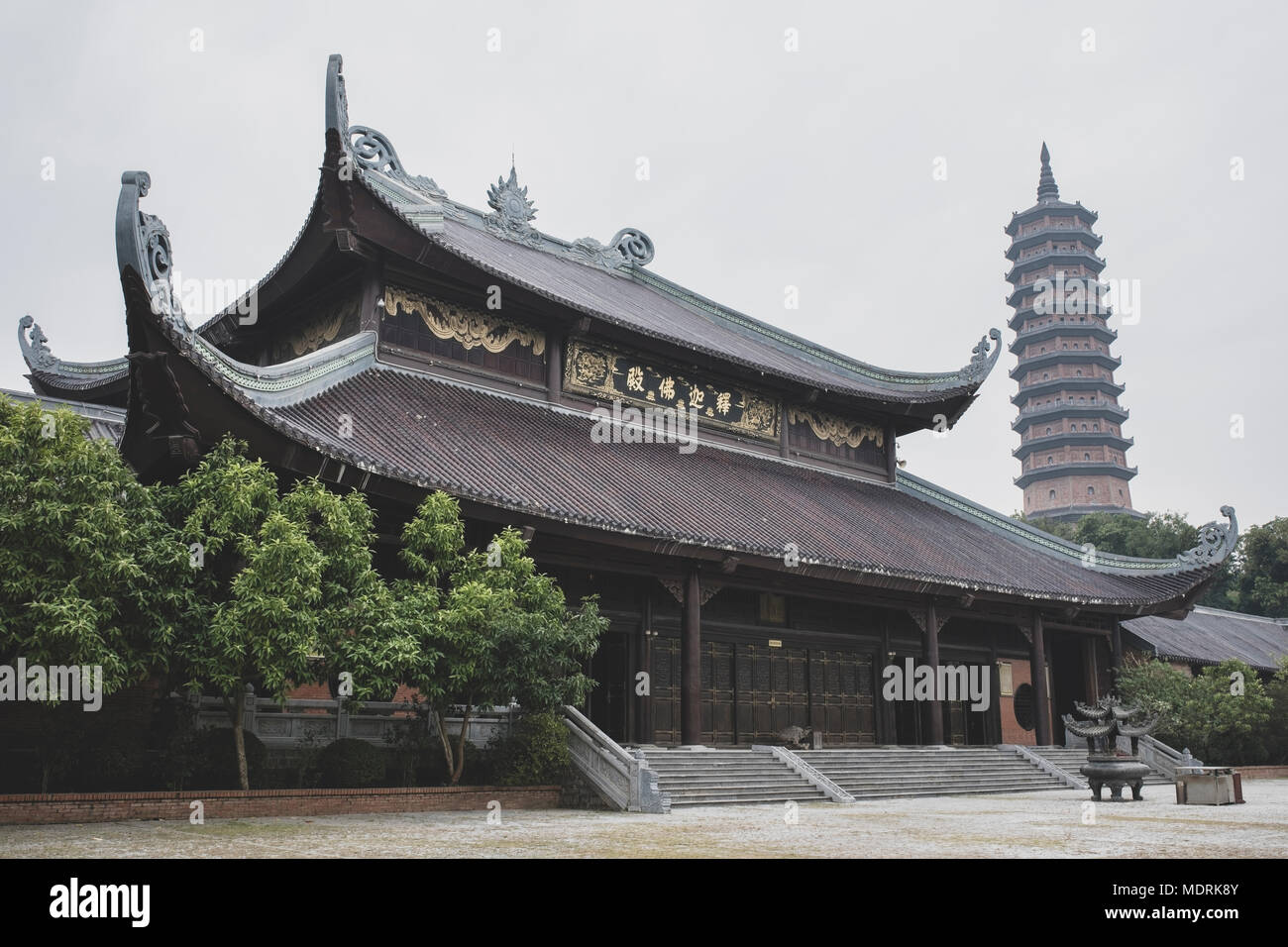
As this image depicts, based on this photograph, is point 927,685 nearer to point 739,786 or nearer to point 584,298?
point 739,786

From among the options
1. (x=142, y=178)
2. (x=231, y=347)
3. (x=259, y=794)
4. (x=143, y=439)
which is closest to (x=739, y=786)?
(x=259, y=794)

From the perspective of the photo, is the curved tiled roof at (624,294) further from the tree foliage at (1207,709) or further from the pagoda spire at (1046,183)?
the pagoda spire at (1046,183)

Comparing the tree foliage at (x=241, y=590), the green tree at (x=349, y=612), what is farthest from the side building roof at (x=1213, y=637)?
the green tree at (x=349, y=612)

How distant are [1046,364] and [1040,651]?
49570 millimetres

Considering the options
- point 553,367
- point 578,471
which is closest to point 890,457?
point 553,367

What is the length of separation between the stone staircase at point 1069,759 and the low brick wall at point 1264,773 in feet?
10.4

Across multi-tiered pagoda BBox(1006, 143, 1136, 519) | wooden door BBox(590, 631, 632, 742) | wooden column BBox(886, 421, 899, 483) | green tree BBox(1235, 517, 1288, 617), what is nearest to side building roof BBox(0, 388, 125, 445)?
wooden door BBox(590, 631, 632, 742)

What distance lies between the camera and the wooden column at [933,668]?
19500 mm

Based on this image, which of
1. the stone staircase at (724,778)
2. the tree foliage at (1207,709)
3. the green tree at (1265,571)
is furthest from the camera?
the green tree at (1265,571)

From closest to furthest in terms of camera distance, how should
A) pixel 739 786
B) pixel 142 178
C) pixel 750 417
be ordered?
1. pixel 142 178
2. pixel 739 786
3. pixel 750 417

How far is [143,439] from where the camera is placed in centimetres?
1258

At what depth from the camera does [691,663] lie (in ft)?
52.7
